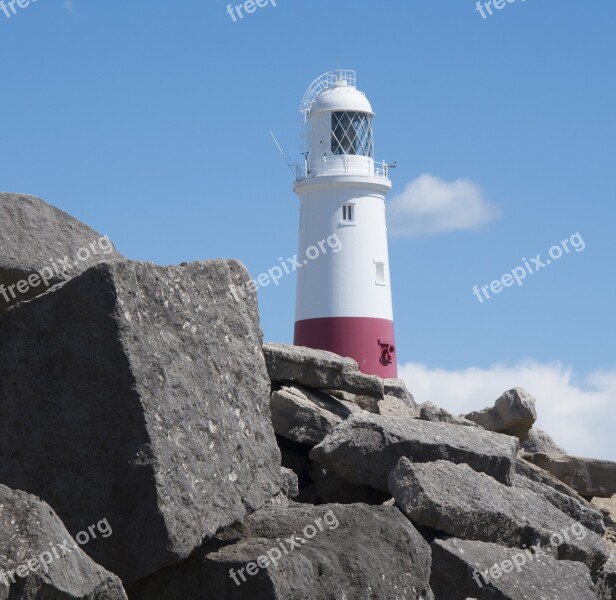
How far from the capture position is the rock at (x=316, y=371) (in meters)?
11.5

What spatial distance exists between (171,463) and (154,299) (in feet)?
3.35

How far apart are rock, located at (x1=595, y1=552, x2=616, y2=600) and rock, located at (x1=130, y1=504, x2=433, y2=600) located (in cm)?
260

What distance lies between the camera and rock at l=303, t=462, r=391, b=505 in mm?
10391

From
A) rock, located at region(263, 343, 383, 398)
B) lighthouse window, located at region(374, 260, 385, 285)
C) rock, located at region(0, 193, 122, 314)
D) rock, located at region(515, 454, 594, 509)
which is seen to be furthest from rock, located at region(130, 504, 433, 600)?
lighthouse window, located at region(374, 260, 385, 285)

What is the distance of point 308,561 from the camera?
7.33m

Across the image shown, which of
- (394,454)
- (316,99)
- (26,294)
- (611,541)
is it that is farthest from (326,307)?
(26,294)

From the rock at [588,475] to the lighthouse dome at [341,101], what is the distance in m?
17.9

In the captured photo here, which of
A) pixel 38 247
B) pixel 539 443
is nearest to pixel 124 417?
pixel 38 247

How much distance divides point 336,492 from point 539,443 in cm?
588

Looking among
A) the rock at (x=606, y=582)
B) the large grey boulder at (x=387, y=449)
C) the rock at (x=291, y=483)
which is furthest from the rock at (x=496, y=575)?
the rock at (x=291, y=483)

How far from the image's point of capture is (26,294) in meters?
8.30

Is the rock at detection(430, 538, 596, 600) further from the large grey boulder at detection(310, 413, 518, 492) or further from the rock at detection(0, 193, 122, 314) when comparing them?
the rock at detection(0, 193, 122, 314)

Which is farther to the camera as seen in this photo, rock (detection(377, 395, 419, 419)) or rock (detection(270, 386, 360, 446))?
rock (detection(377, 395, 419, 419))

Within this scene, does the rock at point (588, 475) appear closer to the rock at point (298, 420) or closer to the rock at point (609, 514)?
the rock at point (609, 514)
